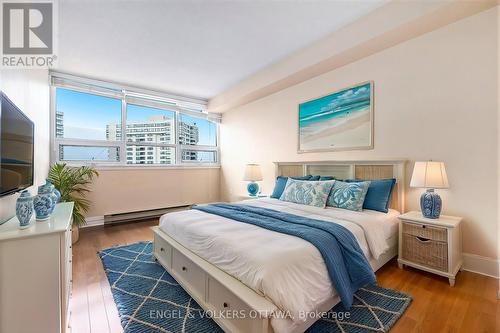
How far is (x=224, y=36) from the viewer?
271 cm

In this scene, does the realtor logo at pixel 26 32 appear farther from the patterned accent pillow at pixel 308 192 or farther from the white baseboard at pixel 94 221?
the patterned accent pillow at pixel 308 192

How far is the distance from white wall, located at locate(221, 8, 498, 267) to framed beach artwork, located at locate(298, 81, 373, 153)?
4.0 inches

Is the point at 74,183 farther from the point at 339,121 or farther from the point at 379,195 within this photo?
the point at 379,195

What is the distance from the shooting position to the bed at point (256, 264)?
1237mm

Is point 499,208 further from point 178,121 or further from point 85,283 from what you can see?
point 178,121

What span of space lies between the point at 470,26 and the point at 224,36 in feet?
8.15

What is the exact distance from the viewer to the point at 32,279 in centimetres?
122

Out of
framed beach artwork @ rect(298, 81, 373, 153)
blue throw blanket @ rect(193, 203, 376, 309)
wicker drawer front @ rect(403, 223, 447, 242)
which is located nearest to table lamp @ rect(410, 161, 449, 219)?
wicker drawer front @ rect(403, 223, 447, 242)

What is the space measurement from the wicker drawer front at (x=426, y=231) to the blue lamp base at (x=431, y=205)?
14cm

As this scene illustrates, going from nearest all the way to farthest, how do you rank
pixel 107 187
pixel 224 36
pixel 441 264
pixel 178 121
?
1. pixel 441 264
2. pixel 224 36
3. pixel 107 187
4. pixel 178 121

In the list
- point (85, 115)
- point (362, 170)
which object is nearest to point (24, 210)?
point (362, 170)

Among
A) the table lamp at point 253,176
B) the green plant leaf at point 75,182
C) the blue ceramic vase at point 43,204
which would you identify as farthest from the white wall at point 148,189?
the blue ceramic vase at point 43,204

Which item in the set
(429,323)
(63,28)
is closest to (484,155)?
(429,323)

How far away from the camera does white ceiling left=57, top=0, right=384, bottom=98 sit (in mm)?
2238
